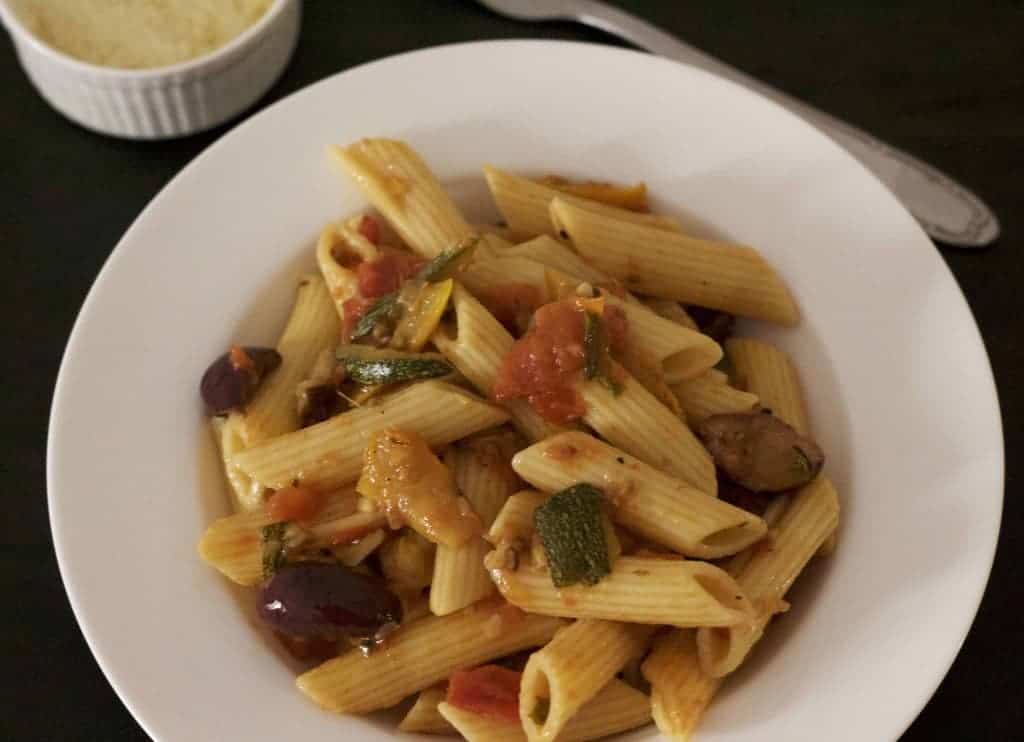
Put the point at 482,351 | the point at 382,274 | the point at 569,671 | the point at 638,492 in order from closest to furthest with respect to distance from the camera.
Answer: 1. the point at 569,671
2. the point at 638,492
3. the point at 482,351
4. the point at 382,274

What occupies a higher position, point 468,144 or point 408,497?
point 468,144

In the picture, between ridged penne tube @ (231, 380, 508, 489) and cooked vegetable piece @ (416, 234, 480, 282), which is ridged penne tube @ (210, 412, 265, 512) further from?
cooked vegetable piece @ (416, 234, 480, 282)

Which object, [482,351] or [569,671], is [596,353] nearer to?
[482,351]

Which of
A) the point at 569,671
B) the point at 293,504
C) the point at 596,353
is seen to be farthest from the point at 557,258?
the point at 569,671

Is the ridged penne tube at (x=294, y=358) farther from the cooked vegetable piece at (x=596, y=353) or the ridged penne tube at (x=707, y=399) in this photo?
the ridged penne tube at (x=707, y=399)

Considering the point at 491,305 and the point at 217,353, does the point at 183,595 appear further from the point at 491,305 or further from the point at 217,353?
the point at 491,305

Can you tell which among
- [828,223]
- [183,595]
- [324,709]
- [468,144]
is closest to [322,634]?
[324,709]
